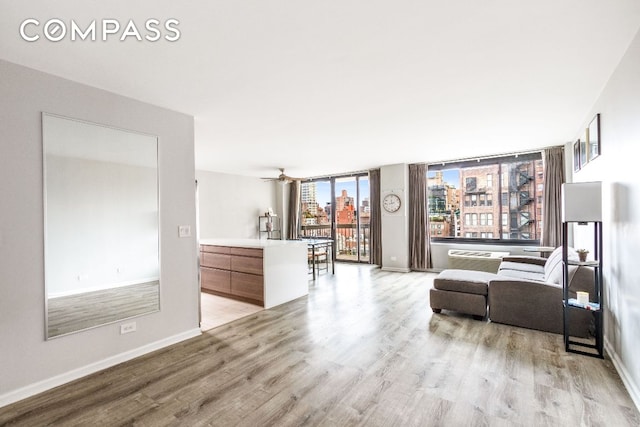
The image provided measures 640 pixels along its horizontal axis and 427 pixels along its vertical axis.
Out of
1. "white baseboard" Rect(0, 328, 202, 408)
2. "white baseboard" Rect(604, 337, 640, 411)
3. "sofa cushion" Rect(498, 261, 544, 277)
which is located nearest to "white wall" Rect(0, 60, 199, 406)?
"white baseboard" Rect(0, 328, 202, 408)

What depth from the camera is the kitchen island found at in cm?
427

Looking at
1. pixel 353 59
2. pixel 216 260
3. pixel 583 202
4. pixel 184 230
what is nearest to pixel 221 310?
pixel 216 260

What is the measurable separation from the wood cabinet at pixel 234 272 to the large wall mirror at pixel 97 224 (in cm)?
150

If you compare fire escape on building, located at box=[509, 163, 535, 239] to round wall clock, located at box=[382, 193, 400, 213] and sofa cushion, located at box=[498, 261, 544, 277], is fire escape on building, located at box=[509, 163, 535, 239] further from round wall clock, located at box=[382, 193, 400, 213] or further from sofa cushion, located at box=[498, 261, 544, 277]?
round wall clock, located at box=[382, 193, 400, 213]

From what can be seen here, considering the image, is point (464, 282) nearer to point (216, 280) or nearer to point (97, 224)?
point (216, 280)

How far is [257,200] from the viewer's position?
8.45m

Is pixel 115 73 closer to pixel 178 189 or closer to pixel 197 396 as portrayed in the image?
pixel 178 189

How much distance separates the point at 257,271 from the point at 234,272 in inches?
22.4

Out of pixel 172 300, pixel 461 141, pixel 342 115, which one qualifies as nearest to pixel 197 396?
pixel 172 300

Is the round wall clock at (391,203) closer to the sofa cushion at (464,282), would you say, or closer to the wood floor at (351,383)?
the sofa cushion at (464,282)

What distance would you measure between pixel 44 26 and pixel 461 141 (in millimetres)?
4910

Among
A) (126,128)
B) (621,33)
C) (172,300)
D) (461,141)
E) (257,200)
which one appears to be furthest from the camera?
(257,200)

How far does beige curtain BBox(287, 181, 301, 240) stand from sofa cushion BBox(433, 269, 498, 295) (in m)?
5.40

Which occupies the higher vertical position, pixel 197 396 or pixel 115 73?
pixel 115 73
